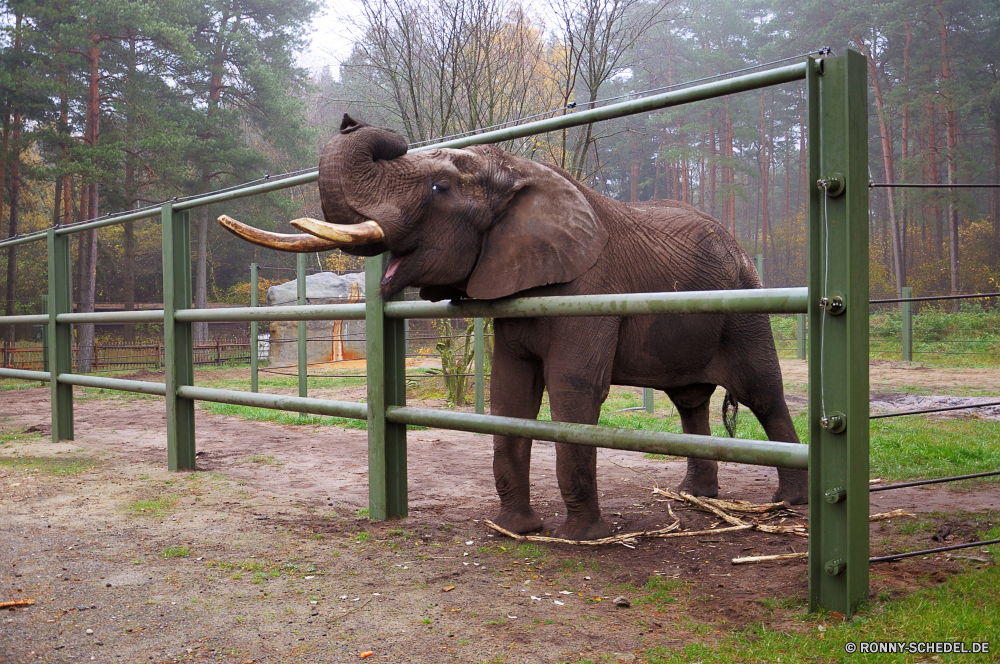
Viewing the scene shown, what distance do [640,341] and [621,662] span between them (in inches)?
69.4

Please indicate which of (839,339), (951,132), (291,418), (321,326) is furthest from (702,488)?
(951,132)

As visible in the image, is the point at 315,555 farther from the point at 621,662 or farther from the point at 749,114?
the point at 749,114

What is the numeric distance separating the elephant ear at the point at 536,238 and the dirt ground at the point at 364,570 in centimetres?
109

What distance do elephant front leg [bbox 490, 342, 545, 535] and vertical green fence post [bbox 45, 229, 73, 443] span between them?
4508 millimetres

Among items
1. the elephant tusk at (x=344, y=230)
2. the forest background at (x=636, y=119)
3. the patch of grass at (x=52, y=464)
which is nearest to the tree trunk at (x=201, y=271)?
the forest background at (x=636, y=119)

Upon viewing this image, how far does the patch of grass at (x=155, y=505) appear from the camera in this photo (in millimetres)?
3980

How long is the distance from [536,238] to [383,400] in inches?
45.0

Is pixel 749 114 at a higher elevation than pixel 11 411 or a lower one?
higher

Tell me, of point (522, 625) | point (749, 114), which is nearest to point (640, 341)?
point (522, 625)

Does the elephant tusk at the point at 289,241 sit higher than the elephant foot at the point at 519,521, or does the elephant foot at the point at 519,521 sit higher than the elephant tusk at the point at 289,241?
the elephant tusk at the point at 289,241

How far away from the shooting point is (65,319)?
20.7 ft

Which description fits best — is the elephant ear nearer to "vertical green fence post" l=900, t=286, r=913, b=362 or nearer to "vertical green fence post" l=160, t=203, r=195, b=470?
"vertical green fence post" l=160, t=203, r=195, b=470

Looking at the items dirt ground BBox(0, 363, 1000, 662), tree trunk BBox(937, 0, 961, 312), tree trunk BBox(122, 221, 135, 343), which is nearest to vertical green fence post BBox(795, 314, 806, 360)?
tree trunk BBox(937, 0, 961, 312)

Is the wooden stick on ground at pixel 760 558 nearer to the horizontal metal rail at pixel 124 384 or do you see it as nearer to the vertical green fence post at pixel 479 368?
the horizontal metal rail at pixel 124 384
